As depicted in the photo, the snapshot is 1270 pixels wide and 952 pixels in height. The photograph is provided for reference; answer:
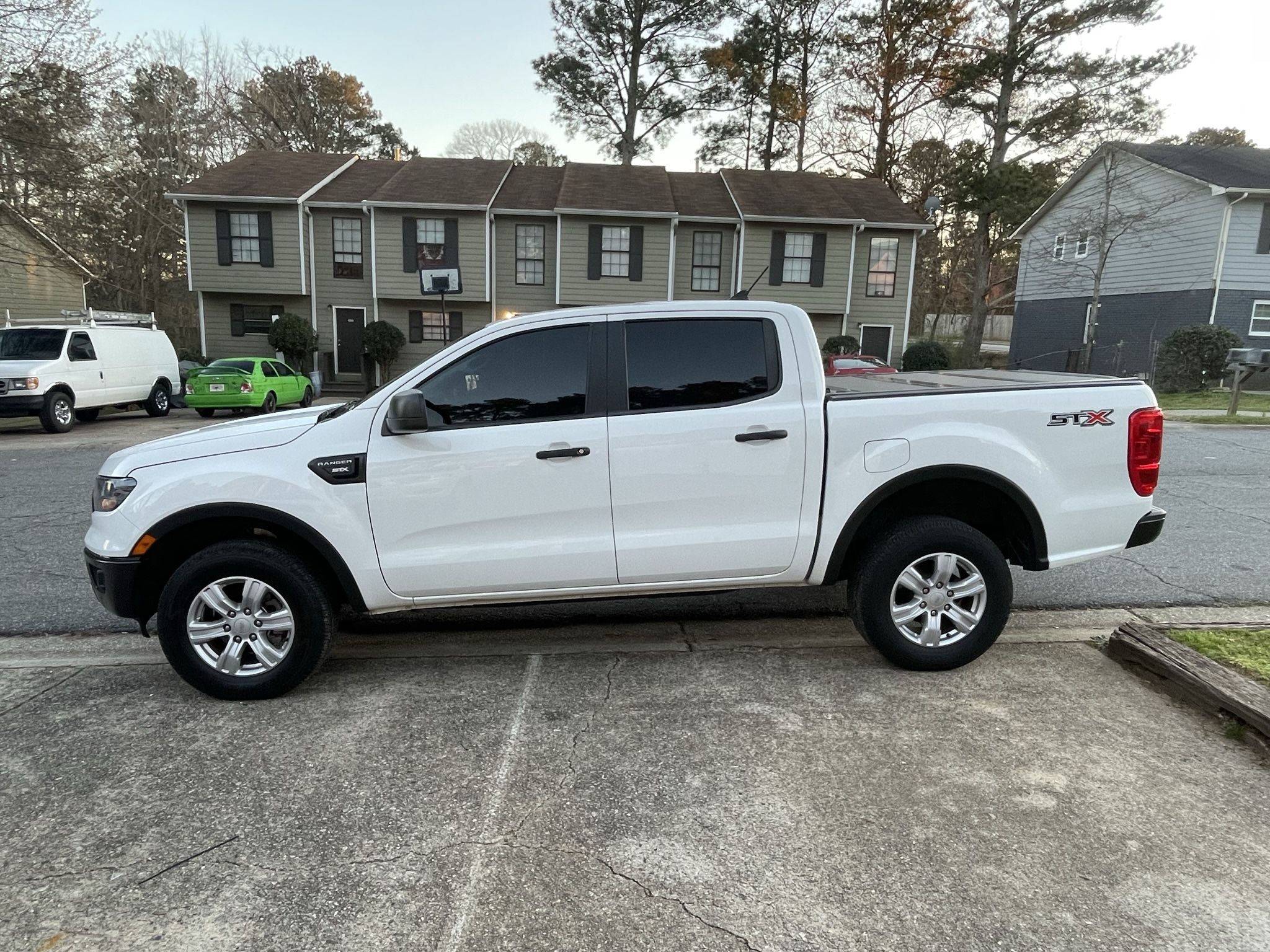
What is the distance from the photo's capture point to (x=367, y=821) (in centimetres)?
284

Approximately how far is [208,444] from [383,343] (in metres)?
21.9

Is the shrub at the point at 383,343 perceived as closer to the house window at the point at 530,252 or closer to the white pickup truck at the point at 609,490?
the house window at the point at 530,252

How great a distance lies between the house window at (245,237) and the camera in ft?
81.8

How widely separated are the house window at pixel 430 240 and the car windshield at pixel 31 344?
12.2m

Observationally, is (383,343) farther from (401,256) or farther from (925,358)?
(925,358)

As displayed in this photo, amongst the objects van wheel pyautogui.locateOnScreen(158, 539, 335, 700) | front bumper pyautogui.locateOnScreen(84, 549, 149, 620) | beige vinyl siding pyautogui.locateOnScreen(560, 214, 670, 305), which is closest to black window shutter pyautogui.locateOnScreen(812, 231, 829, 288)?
beige vinyl siding pyautogui.locateOnScreen(560, 214, 670, 305)

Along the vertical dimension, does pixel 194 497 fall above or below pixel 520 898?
above

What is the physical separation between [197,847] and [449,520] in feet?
5.32

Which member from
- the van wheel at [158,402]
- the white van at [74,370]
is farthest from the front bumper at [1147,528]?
the van wheel at [158,402]

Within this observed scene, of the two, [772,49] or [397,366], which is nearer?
[397,366]

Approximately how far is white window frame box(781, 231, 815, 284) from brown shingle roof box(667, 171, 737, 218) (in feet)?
6.99

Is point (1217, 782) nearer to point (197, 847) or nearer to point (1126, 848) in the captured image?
point (1126, 848)

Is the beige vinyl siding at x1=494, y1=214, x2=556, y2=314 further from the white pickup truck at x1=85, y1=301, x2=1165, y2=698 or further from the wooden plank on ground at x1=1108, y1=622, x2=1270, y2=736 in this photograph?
the wooden plank on ground at x1=1108, y1=622, x2=1270, y2=736

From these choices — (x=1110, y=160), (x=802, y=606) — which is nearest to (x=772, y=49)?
(x=1110, y=160)
